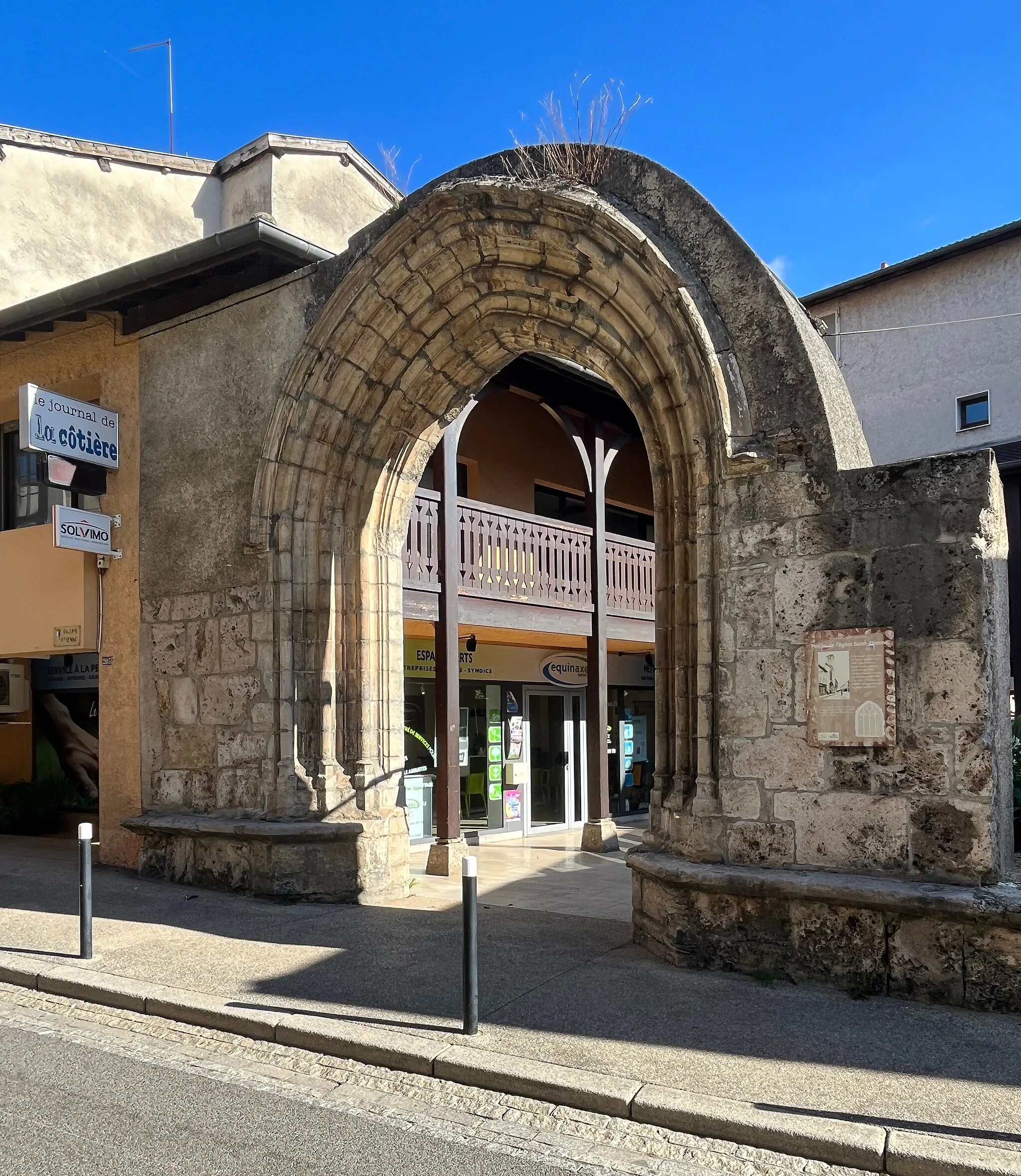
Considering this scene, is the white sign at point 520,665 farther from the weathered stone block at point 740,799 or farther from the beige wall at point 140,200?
the weathered stone block at point 740,799

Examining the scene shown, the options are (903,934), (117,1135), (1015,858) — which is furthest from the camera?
(1015,858)

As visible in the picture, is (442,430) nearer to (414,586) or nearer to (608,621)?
(414,586)

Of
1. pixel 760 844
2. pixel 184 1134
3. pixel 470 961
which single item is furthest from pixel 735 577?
pixel 184 1134

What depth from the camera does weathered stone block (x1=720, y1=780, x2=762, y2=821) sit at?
5883mm

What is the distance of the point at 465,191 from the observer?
7273 mm

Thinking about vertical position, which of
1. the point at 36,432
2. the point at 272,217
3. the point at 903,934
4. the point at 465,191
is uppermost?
the point at 272,217

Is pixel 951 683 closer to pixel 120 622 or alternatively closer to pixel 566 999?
pixel 566 999

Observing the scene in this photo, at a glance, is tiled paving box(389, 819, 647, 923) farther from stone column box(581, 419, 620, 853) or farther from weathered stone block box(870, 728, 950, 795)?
weathered stone block box(870, 728, 950, 795)

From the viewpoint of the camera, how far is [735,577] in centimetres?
606

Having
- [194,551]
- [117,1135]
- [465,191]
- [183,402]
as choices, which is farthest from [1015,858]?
[183,402]

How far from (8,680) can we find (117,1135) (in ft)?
35.2

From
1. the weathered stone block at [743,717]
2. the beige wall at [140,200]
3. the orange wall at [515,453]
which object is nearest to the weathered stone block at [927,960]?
the weathered stone block at [743,717]

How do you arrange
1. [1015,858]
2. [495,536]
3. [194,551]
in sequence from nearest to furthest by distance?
[1015,858], [194,551], [495,536]

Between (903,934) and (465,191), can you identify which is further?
(465,191)
